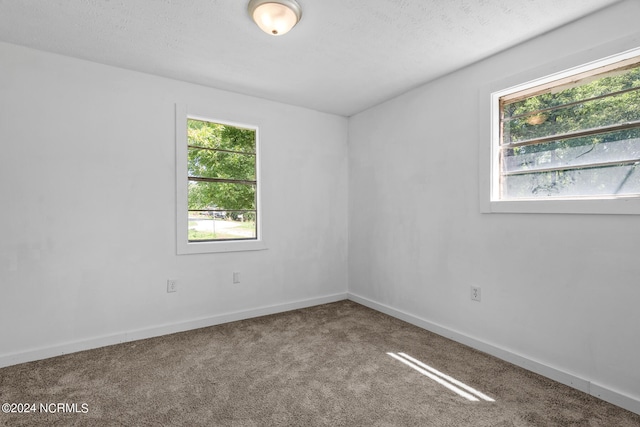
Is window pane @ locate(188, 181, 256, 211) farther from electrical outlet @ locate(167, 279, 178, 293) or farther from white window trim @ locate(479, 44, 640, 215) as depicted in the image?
white window trim @ locate(479, 44, 640, 215)

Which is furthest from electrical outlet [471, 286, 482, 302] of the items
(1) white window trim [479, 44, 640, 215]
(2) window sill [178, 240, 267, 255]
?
(2) window sill [178, 240, 267, 255]

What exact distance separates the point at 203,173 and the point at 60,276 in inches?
59.5

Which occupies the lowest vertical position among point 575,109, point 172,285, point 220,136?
point 172,285

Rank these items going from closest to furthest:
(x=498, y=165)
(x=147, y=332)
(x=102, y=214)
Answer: (x=498, y=165)
(x=102, y=214)
(x=147, y=332)

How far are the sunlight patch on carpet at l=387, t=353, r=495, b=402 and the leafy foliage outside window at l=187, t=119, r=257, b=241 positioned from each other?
205 cm

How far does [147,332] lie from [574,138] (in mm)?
3846

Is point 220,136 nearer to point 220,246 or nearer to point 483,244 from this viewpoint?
point 220,246

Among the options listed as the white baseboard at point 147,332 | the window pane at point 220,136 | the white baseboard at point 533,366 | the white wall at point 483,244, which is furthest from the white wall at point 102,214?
the white baseboard at point 533,366

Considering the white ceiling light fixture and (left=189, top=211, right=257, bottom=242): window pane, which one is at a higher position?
the white ceiling light fixture

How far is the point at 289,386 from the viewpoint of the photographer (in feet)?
7.11

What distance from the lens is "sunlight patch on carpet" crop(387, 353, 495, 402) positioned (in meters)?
2.05

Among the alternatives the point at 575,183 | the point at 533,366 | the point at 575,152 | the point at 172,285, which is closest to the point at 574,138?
the point at 575,152

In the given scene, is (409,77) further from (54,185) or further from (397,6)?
(54,185)

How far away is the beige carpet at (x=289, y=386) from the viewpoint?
1840 millimetres
